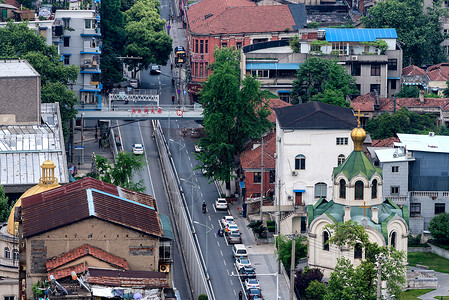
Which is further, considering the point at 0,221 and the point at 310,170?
the point at 310,170

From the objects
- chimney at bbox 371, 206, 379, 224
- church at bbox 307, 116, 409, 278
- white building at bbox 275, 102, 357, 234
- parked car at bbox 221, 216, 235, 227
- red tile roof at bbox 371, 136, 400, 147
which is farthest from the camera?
red tile roof at bbox 371, 136, 400, 147

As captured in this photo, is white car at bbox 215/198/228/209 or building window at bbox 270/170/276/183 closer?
building window at bbox 270/170/276/183

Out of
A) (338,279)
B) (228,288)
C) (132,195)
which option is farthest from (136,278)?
(228,288)

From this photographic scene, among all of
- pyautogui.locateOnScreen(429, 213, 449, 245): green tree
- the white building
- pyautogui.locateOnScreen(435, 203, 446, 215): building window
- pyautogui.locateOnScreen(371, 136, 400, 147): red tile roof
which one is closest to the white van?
the white building

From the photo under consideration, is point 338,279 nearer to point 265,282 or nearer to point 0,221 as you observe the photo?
point 265,282

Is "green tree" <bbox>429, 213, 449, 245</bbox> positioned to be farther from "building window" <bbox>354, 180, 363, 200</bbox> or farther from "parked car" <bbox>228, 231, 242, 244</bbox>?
"parked car" <bbox>228, 231, 242, 244</bbox>

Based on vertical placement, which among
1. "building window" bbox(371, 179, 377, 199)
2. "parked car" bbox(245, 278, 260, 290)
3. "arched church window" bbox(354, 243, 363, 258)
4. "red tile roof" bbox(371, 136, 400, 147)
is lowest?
"parked car" bbox(245, 278, 260, 290)

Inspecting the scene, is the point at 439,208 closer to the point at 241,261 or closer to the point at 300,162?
the point at 300,162
